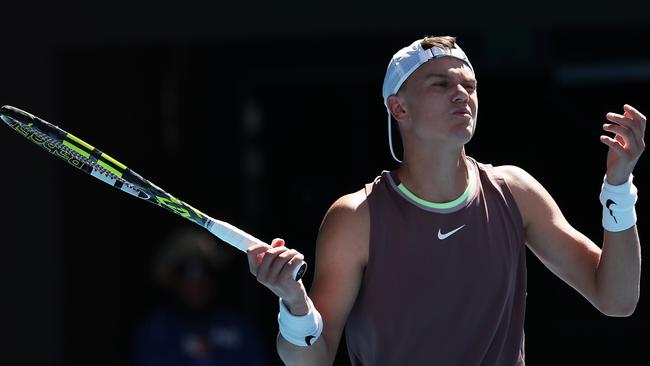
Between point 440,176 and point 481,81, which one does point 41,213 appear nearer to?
point 481,81

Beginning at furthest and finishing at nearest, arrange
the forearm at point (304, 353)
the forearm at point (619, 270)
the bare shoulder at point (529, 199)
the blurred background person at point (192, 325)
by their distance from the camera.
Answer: the blurred background person at point (192, 325), the bare shoulder at point (529, 199), the forearm at point (619, 270), the forearm at point (304, 353)

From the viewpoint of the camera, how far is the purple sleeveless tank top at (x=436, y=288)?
3.34 m

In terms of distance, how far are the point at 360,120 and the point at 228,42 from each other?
855 mm

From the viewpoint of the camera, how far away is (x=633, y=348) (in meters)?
6.88

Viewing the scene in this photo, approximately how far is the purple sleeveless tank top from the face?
19 cm

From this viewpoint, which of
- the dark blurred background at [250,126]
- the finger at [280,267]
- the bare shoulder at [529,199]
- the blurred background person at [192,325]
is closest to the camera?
the finger at [280,267]

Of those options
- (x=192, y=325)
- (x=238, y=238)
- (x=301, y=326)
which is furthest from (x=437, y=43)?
(x=192, y=325)

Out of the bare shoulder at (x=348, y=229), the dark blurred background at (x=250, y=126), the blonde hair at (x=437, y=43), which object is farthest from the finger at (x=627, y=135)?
the dark blurred background at (x=250, y=126)

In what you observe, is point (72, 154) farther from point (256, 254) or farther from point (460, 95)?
point (460, 95)

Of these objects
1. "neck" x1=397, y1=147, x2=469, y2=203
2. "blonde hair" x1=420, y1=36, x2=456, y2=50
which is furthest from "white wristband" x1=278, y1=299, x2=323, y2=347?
"blonde hair" x1=420, y1=36, x2=456, y2=50

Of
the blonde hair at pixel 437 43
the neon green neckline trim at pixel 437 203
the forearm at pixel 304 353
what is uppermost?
the blonde hair at pixel 437 43

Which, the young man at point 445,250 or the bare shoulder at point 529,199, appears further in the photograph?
the bare shoulder at point 529,199

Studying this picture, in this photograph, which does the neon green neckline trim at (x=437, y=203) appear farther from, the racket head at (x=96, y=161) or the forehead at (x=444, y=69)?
the racket head at (x=96, y=161)

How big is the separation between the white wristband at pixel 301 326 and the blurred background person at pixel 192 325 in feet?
8.28
